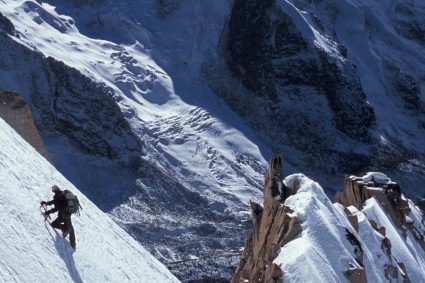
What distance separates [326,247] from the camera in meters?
31.8

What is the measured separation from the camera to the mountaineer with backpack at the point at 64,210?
85.8 feet

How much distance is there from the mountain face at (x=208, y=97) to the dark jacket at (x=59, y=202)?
93.2 metres

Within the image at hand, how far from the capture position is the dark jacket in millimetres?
26172

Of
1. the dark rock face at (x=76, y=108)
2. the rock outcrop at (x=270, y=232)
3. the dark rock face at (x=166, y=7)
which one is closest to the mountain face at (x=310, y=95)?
the dark rock face at (x=166, y=7)

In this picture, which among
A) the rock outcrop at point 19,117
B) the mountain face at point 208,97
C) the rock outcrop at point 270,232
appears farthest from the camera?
the mountain face at point 208,97

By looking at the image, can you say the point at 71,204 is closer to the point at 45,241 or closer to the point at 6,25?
the point at 45,241

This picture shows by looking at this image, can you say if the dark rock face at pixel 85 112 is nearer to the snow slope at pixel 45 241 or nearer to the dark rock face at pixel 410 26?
the dark rock face at pixel 410 26

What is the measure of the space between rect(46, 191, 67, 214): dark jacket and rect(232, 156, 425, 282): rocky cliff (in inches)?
226

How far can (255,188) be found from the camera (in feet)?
455

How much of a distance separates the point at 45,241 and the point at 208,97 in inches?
5486

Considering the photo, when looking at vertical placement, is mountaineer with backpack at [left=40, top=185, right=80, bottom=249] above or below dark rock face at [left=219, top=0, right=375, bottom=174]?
above

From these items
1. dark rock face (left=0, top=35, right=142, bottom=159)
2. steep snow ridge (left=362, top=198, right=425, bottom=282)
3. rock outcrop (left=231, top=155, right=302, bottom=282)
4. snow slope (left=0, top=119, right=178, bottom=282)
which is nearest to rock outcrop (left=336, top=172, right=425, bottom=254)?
steep snow ridge (left=362, top=198, right=425, bottom=282)

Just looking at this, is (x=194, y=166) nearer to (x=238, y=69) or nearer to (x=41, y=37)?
(x=41, y=37)

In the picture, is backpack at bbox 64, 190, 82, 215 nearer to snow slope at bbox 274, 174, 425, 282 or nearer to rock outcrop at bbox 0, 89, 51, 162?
snow slope at bbox 274, 174, 425, 282
